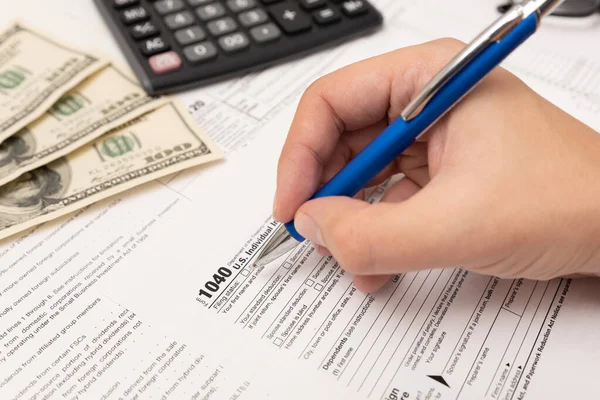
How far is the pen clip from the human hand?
0.08ft

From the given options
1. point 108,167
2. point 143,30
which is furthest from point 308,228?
point 143,30

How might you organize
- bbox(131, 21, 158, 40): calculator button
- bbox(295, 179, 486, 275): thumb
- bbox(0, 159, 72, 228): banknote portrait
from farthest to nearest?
bbox(131, 21, 158, 40): calculator button, bbox(0, 159, 72, 228): banknote portrait, bbox(295, 179, 486, 275): thumb

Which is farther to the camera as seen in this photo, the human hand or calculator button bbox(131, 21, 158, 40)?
calculator button bbox(131, 21, 158, 40)

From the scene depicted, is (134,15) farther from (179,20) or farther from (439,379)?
(439,379)

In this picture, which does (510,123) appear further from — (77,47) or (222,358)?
(77,47)

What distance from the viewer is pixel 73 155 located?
0.42 metres

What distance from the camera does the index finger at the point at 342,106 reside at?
0.34 meters

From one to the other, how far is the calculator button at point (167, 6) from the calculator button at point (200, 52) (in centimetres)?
5

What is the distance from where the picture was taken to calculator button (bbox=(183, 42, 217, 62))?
0.48 metres

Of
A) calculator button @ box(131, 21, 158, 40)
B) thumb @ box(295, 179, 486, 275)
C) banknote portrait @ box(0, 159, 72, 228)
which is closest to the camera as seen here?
thumb @ box(295, 179, 486, 275)

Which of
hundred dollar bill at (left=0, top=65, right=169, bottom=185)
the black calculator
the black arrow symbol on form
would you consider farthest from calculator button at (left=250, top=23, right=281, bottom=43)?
the black arrow symbol on form

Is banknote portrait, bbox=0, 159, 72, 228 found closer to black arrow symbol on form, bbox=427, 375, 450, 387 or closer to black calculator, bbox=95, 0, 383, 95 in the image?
black calculator, bbox=95, 0, 383, 95

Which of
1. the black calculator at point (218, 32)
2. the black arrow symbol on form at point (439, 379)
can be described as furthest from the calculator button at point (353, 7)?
the black arrow symbol on form at point (439, 379)

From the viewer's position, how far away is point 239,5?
1.70ft
